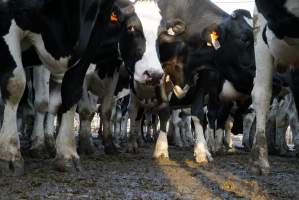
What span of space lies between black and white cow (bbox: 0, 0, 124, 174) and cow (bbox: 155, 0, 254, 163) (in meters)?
2.35

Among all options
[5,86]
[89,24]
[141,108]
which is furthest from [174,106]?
[5,86]

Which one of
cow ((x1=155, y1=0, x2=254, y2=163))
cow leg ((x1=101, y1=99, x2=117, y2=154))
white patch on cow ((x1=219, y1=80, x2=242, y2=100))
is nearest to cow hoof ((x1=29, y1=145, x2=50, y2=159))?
cow leg ((x1=101, y1=99, x2=117, y2=154))

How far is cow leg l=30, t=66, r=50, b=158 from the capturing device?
6517 millimetres

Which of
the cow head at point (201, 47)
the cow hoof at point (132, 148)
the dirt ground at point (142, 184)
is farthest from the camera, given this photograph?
the cow hoof at point (132, 148)

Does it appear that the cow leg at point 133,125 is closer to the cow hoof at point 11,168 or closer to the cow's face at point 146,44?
the cow's face at point 146,44

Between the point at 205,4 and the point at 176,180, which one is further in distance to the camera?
the point at 205,4

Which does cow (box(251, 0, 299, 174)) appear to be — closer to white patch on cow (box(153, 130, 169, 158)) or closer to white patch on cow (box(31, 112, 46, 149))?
white patch on cow (box(153, 130, 169, 158))

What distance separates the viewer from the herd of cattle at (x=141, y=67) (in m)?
4.55

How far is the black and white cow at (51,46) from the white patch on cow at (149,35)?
3.02ft

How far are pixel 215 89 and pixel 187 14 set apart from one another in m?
1.76

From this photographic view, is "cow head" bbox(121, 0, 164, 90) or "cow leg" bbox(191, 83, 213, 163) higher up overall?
"cow head" bbox(121, 0, 164, 90)

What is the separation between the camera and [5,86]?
179 inches

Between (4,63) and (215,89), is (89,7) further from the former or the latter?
(215,89)

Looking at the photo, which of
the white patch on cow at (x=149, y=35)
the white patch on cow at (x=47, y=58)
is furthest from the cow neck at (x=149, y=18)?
the white patch on cow at (x=47, y=58)
